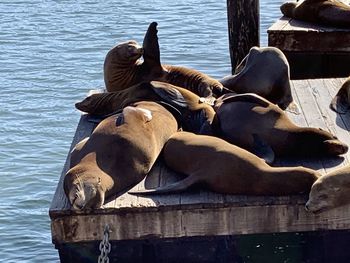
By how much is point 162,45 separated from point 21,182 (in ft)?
19.0

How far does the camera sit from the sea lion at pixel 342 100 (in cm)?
683

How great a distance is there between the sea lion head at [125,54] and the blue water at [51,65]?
1.69 meters

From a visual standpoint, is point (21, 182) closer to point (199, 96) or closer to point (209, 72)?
point (199, 96)

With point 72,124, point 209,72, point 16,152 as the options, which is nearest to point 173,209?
point 16,152

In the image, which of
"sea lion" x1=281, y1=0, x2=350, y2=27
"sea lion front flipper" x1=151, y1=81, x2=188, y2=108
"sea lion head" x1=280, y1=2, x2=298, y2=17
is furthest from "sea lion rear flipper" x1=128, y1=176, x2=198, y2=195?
"sea lion head" x1=280, y1=2, x2=298, y2=17

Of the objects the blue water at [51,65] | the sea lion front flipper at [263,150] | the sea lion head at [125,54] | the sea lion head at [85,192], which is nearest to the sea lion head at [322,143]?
the sea lion front flipper at [263,150]

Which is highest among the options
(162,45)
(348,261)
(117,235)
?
(117,235)

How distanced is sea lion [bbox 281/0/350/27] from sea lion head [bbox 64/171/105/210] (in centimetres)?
486

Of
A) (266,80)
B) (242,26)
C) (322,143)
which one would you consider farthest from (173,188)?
(242,26)

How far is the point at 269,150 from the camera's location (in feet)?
18.5

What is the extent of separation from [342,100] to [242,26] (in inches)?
83.8

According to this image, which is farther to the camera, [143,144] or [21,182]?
[21,182]

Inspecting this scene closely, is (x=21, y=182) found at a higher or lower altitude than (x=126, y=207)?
lower

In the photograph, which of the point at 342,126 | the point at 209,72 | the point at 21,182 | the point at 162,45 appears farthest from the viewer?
the point at 162,45
